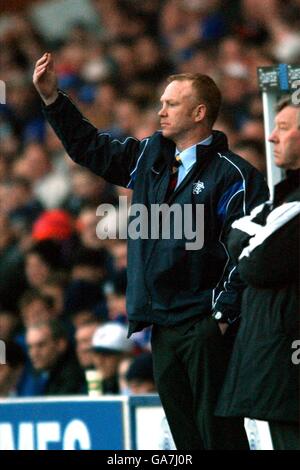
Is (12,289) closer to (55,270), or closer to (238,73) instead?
(55,270)

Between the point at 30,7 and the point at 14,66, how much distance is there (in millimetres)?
1090

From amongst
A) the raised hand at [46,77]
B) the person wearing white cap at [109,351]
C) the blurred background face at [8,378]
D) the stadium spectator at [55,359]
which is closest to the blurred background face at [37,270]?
the blurred background face at [8,378]

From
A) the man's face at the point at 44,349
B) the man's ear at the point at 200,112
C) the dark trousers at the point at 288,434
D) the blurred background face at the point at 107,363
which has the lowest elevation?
the dark trousers at the point at 288,434

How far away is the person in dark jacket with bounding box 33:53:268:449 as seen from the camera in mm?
5730

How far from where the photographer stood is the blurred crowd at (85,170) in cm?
911

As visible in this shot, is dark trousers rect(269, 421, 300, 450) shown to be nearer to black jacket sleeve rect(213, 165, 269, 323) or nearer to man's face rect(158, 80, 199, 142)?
black jacket sleeve rect(213, 165, 269, 323)

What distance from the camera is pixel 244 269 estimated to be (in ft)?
17.2

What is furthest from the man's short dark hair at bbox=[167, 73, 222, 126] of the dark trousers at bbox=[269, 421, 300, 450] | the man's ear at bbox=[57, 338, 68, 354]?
the man's ear at bbox=[57, 338, 68, 354]

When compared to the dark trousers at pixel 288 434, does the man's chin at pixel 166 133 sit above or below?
above

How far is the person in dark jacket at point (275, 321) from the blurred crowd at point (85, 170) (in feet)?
9.39

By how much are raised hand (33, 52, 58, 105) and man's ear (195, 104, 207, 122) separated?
0.65m

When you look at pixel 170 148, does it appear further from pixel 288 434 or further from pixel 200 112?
pixel 288 434

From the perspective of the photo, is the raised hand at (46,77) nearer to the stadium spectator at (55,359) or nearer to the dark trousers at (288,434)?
the dark trousers at (288,434)

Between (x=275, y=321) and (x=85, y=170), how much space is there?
22.8 feet
